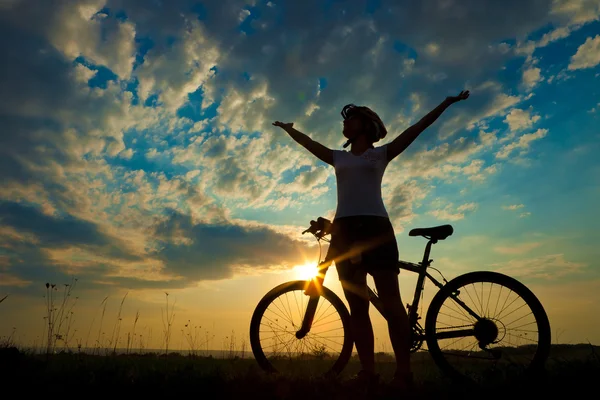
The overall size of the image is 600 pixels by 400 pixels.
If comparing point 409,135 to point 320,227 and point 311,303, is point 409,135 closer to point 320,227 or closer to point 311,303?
point 320,227

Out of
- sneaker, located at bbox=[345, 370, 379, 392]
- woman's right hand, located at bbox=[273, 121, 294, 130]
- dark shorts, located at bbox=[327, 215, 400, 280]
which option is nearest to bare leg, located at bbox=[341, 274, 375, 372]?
dark shorts, located at bbox=[327, 215, 400, 280]

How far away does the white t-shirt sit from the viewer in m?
4.87

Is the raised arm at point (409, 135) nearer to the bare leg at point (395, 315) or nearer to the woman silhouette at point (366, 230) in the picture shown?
the woman silhouette at point (366, 230)

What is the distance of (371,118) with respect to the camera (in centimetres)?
527

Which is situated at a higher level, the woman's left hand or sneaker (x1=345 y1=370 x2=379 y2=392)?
the woman's left hand

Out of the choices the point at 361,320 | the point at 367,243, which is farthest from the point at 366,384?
the point at 367,243

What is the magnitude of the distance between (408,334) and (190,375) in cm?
231

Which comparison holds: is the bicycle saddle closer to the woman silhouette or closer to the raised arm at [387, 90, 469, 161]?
the woman silhouette

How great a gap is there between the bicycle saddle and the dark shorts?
91 centimetres

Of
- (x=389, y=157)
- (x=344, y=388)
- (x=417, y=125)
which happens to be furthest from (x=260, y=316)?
(x=417, y=125)

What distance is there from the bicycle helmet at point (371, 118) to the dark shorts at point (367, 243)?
1067 mm

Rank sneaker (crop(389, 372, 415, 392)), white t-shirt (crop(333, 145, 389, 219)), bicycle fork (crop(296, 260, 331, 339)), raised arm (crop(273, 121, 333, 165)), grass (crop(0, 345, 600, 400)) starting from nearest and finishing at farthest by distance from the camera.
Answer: grass (crop(0, 345, 600, 400)) < sneaker (crop(389, 372, 415, 392)) < white t-shirt (crop(333, 145, 389, 219)) < raised arm (crop(273, 121, 333, 165)) < bicycle fork (crop(296, 260, 331, 339))

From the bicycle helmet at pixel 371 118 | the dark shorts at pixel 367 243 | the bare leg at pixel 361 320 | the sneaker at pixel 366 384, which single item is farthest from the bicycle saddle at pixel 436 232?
the sneaker at pixel 366 384

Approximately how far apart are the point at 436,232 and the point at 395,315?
1.33 meters
